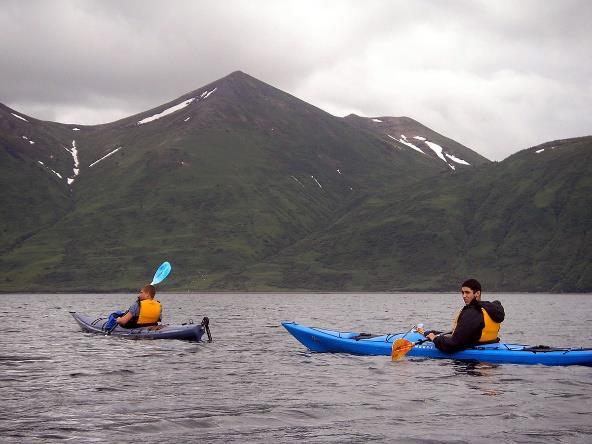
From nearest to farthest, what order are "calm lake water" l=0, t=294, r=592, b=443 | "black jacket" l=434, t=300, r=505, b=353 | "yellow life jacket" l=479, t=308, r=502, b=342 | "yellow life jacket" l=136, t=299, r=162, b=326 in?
"calm lake water" l=0, t=294, r=592, b=443
"black jacket" l=434, t=300, r=505, b=353
"yellow life jacket" l=479, t=308, r=502, b=342
"yellow life jacket" l=136, t=299, r=162, b=326

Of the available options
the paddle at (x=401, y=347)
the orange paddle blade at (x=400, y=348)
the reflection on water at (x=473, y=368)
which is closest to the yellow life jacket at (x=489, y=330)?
the reflection on water at (x=473, y=368)

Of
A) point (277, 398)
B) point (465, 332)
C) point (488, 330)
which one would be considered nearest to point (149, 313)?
point (465, 332)

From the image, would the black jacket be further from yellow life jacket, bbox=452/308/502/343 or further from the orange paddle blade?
the orange paddle blade

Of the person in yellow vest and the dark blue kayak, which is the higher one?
the person in yellow vest

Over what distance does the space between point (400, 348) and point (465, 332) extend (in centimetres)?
277

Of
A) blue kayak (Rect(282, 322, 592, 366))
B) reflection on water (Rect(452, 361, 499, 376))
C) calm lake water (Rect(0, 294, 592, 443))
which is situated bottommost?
calm lake water (Rect(0, 294, 592, 443))

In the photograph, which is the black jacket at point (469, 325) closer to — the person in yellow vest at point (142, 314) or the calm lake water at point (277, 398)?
the calm lake water at point (277, 398)

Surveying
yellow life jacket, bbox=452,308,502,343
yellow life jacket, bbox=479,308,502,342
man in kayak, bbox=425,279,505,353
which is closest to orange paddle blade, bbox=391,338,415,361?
man in kayak, bbox=425,279,505,353

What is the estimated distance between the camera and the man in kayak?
77.4 ft

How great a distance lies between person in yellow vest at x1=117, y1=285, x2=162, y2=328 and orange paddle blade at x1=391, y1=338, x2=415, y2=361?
38.0 ft

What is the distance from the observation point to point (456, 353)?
24.4 meters

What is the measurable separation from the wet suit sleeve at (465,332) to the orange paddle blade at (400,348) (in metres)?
1.66

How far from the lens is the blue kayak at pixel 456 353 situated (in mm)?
23766

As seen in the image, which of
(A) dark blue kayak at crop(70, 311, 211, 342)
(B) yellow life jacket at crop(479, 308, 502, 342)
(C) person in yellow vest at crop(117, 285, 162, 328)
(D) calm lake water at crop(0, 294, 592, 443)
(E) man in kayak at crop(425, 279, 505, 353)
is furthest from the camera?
(C) person in yellow vest at crop(117, 285, 162, 328)
